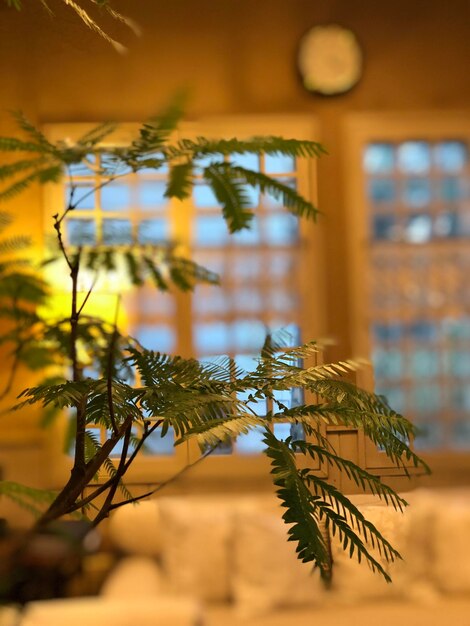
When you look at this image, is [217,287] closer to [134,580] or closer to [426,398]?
[426,398]

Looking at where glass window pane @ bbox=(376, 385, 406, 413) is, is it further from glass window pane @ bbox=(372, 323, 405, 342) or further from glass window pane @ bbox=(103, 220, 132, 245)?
glass window pane @ bbox=(103, 220, 132, 245)

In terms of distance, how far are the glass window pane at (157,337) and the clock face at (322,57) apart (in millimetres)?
584

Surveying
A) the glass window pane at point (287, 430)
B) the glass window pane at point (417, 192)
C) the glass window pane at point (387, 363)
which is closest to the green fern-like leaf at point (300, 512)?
the glass window pane at point (287, 430)

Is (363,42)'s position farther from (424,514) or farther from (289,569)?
(289,569)

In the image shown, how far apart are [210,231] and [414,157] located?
445 mm

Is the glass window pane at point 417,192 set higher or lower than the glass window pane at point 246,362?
higher

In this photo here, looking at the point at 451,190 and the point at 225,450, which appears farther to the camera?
the point at 451,190

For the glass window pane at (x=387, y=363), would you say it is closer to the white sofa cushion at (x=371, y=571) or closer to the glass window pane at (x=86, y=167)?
the white sofa cushion at (x=371, y=571)

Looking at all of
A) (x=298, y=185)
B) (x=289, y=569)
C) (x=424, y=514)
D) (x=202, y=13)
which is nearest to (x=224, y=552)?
(x=289, y=569)

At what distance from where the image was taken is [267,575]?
1.67 m

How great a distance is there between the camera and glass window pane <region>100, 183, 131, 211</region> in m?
1.46

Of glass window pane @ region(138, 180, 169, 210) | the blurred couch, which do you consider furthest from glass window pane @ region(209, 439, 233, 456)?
glass window pane @ region(138, 180, 169, 210)

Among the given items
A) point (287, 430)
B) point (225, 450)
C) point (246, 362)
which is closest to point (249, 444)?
point (225, 450)

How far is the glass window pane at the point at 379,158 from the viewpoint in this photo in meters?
1.58
